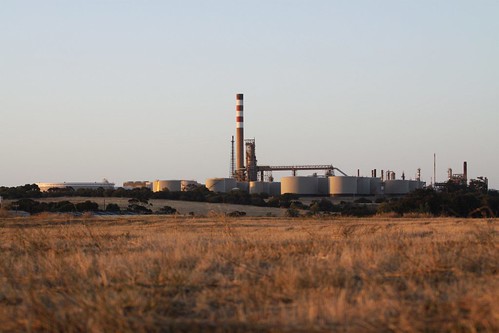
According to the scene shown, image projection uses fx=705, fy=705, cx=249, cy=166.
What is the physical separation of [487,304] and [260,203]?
247 feet

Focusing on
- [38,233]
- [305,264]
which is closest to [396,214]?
[38,233]

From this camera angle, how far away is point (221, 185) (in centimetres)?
10056

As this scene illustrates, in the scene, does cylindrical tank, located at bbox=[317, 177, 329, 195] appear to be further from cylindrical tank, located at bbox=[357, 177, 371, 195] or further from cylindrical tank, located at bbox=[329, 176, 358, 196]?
cylindrical tank, located at bbox=[357, 177, 371, 195]

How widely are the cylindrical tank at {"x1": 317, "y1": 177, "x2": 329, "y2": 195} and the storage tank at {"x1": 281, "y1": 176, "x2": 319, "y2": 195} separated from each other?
2.17ft

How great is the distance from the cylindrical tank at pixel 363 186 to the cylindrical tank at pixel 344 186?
7.39ft

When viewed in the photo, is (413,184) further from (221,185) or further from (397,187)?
(221,185)

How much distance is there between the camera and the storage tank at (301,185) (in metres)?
99.2

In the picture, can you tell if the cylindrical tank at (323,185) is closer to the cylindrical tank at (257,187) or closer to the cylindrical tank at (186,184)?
the cylindrical tank at (257,187)

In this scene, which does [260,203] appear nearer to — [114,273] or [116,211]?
[116,211]

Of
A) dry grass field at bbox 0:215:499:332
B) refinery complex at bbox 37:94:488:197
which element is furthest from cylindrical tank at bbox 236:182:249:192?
dry grass field at bbox 0:215:499:332

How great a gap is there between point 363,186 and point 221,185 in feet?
67.3

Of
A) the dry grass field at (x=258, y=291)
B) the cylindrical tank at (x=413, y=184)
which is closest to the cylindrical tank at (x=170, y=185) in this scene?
the cylindrical tank at (x=413, y=184)

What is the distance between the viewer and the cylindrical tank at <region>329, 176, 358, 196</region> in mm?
98375

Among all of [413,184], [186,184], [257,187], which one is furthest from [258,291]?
[186,184]
